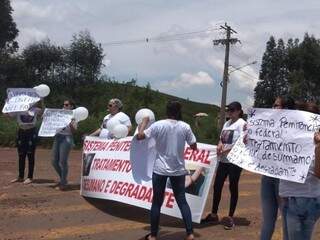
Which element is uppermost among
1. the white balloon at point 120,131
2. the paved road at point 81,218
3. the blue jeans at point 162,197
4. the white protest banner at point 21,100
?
the white protest banner at point 21,100

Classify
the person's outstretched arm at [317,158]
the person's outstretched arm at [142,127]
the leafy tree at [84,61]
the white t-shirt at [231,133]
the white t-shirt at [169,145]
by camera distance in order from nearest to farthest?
the person's outstretched arm at [317,158]
the white t-shirt at [169,145]
the person's outstretched arm at [142,127]
the white t-shirt at [231,133]
the leafy tree at [84,61]

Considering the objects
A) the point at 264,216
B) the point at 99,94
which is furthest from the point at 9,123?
the point at 99,94

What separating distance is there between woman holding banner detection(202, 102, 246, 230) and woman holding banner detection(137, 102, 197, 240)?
91cm

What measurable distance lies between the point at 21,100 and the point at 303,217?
830 cm

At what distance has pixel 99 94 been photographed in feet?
182

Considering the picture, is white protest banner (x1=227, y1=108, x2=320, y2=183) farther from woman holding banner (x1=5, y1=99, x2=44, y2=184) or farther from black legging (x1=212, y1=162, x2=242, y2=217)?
woman holding banner (x1=5, y1=99, x2=44, y2=184)

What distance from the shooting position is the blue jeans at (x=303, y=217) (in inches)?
213

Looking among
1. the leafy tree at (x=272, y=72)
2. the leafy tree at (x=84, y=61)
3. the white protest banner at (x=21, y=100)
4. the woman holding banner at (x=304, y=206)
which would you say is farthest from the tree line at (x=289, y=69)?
the woman holding banner at (x=304, y=206)

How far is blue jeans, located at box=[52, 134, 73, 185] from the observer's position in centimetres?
1177

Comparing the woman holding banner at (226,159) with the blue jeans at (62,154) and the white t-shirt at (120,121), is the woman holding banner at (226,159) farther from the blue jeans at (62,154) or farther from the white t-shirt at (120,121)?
the blue jeans at (62,154)

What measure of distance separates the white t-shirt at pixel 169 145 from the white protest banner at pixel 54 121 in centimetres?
438

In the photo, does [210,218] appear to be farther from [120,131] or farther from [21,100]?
[21,100]

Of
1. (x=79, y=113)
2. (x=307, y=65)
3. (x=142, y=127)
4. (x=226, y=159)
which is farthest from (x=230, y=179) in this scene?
(x=307, y=65)

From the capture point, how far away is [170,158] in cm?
792
